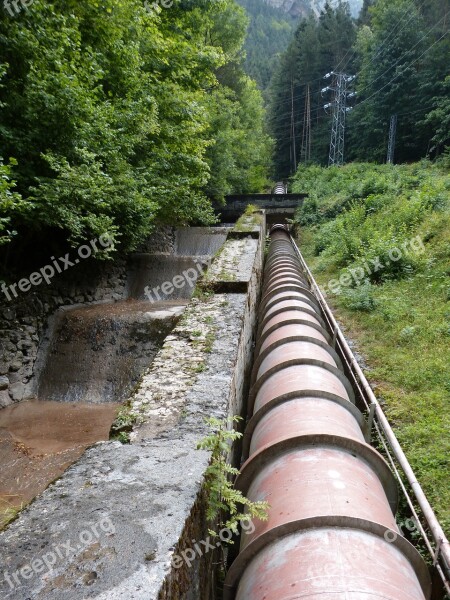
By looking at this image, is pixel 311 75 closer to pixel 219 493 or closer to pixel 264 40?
pixel 219 493

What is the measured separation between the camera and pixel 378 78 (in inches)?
1138

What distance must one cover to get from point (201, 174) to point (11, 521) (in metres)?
10.6

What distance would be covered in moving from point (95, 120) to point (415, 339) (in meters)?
6.19

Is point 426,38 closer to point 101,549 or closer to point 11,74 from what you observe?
point 11,74

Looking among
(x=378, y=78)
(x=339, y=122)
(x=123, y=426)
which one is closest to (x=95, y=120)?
(x=123, y=426)

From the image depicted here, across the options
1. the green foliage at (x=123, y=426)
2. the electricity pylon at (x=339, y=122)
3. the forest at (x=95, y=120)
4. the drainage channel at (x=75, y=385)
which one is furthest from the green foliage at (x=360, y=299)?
the electricity pylon at (x=339, y=122)

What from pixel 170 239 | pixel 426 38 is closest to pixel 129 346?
pixel 170 239

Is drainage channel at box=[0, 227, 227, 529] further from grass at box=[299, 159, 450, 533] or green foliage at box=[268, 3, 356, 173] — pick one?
green foliage at box=[268, 3, 356, 173]

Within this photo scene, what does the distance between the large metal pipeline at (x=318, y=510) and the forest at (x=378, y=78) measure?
25.4 m

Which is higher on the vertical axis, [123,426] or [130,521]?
[130,521]

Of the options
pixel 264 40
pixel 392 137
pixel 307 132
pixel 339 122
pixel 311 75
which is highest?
pixel 264 40

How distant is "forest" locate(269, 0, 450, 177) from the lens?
85.6ft

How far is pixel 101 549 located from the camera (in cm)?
140

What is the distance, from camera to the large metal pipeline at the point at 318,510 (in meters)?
1.49
